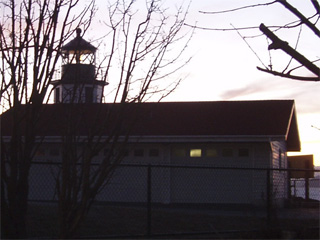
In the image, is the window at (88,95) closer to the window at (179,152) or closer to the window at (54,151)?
the window at (179,152)

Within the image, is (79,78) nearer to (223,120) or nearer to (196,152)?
(196,152)

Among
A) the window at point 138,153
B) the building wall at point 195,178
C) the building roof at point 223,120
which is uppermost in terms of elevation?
the building roof at point 223,120

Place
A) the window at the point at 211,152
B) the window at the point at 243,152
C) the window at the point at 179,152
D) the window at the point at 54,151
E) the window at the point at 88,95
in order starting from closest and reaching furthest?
the window at the point at 88,95 < the window at the point at 243,152 < the window at the point at 211,152 < the window at the point at 179,152 < the window at the point at 54,151

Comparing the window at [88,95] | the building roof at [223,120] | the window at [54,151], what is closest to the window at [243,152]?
the building roof at [223,120]

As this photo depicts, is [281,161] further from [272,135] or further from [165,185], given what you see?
[165,185]

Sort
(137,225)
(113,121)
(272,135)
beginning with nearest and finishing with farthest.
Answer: (113,121) < (137,225) < (272,135)

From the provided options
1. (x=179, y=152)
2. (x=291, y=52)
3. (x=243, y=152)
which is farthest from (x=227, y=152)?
(x=291, y=52)

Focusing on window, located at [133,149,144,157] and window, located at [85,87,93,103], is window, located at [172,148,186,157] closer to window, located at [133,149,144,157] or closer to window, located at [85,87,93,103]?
window, located at [133,149,144,157]

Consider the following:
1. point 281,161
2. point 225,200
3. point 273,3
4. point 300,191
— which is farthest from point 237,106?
point 273,3

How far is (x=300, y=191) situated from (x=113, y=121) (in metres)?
27.3

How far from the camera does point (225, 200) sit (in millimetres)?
19719

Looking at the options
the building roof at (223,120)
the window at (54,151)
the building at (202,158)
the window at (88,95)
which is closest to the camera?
the window at (88,95)

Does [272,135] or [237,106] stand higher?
[237,106]

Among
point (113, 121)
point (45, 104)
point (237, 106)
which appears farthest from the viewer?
point (237, 106)
